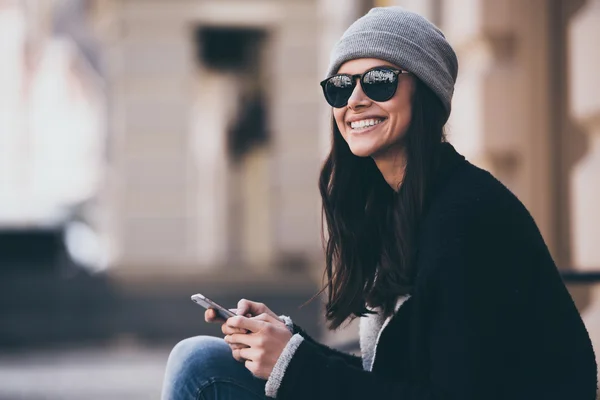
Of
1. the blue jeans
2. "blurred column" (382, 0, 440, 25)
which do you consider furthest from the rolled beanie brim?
"blurred column" (382, 0, 440, 25)

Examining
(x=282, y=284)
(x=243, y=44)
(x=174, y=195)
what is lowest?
(x=282, y=284)

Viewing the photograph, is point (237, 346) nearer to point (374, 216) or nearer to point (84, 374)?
point (374, 216)

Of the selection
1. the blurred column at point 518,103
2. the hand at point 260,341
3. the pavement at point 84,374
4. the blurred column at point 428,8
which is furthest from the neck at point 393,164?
the pavement at point 84,374

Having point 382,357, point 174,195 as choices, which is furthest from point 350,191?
point 174,195

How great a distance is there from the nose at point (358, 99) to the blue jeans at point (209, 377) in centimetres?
72

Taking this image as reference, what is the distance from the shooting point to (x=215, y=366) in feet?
9.21

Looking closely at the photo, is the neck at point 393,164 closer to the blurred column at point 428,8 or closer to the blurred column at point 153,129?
the blurred column at point 428,8

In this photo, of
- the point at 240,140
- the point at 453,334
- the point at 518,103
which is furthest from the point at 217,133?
the point at 453,334

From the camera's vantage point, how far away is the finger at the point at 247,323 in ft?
8.32

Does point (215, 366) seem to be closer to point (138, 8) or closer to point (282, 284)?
point (282, 284)

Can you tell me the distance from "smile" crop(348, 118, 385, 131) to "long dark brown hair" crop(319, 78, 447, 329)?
9 cm

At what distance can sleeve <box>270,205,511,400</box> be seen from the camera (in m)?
2.26

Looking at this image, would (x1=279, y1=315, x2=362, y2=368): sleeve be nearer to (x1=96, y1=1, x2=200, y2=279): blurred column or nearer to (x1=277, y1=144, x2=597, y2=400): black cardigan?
(x1=277, y1=144, x2=597, y2=400): black cardigan

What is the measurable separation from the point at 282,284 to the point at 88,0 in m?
6.25
